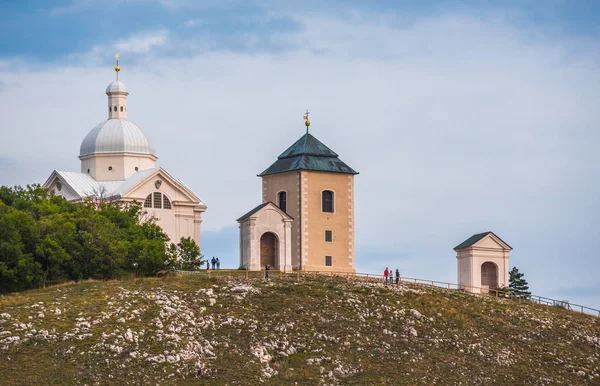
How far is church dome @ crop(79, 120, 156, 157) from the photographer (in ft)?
316

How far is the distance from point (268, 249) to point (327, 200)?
628 centimetres

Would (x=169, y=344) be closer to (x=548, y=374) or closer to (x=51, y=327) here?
(x=51, y=327)

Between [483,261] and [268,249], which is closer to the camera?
[268,249]

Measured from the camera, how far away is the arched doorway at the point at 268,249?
90875 mm

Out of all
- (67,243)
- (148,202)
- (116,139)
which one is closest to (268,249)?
(148,202)

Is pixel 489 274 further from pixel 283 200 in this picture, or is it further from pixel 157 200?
pixel 157 200

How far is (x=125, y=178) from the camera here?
9581cm

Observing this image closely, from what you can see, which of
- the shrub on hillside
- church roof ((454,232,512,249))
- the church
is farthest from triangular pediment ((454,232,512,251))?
the shrub on hillside

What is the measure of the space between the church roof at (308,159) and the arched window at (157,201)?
749 cm

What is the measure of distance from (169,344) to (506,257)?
3513 cm

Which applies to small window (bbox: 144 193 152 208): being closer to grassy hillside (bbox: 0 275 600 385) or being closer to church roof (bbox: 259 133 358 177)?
church roof (bbox: 259 133 358 177)

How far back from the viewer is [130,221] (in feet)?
278

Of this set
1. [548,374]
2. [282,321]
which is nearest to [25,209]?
[282,321]

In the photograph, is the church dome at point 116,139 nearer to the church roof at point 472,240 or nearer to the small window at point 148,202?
the small window at point 148,202
